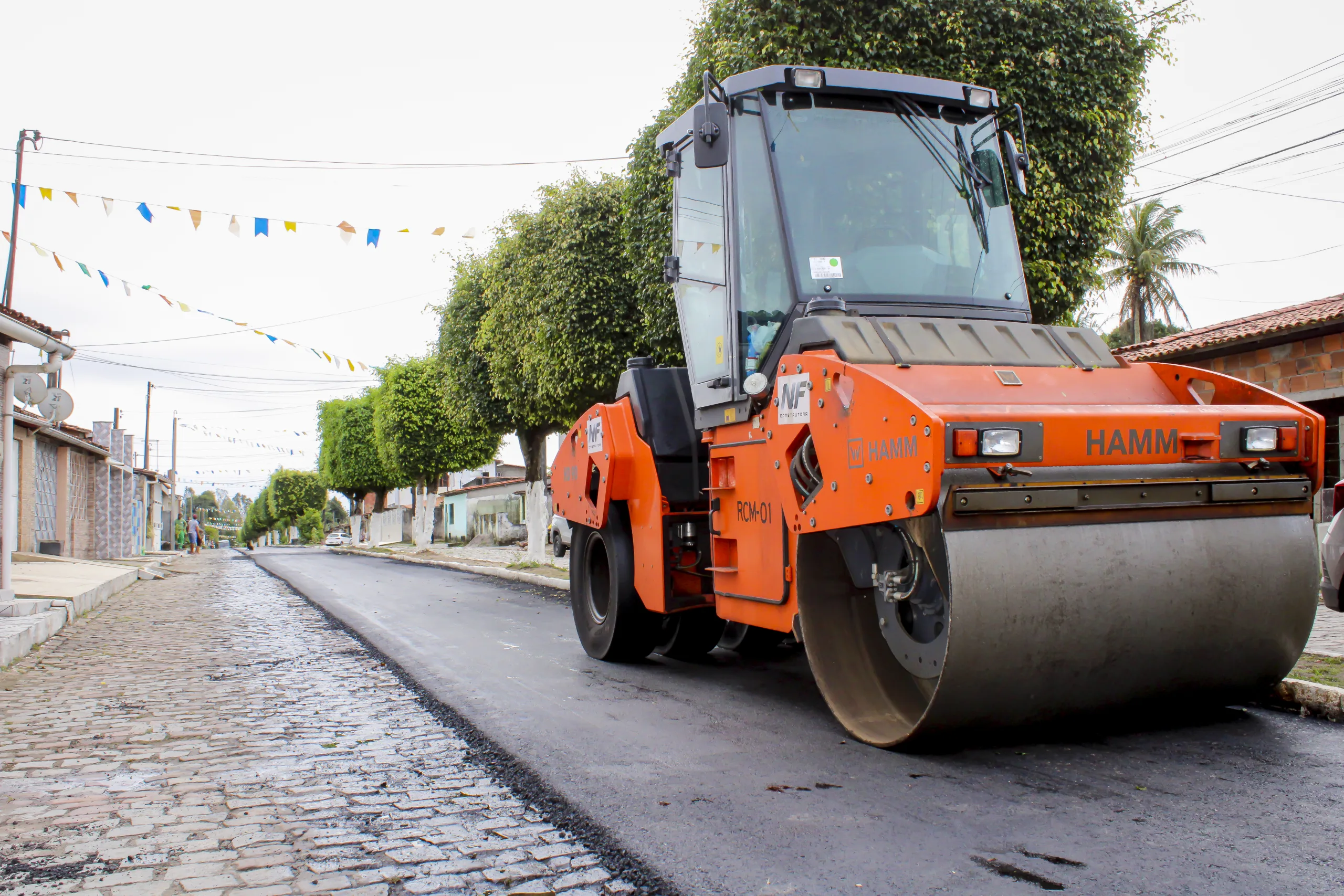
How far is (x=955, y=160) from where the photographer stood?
5641mm

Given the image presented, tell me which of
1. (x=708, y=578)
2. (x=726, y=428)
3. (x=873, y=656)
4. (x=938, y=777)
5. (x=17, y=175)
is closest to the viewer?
(x=938, y=777)

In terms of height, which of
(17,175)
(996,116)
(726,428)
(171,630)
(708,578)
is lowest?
(171,630)

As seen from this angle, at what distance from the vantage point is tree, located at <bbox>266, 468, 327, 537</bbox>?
318ft

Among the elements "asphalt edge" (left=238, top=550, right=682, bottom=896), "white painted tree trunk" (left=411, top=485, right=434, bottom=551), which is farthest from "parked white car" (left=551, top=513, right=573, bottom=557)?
"white painted tree trunk" (left=411, top=485, right=434, bottom=551)

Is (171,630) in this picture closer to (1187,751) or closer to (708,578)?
(708,578)

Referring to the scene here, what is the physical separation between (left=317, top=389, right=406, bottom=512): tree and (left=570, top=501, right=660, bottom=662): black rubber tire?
133 feet

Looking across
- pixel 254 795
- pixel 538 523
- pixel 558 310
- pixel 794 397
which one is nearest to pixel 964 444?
pixel 794 397

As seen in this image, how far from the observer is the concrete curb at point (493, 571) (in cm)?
1609

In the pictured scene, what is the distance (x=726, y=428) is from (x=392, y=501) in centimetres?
7793

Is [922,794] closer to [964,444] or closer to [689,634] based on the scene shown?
[964,444]

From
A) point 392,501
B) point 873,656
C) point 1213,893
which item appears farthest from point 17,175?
point 392,501

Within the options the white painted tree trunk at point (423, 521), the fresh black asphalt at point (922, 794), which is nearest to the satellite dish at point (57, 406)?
the fresh black asphalt at point (922, 794)

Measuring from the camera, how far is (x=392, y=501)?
8031 cm

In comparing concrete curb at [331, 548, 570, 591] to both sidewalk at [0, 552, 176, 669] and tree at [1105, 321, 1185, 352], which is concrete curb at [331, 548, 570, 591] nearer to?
sidewalk at [0, 552, 176, 669]
